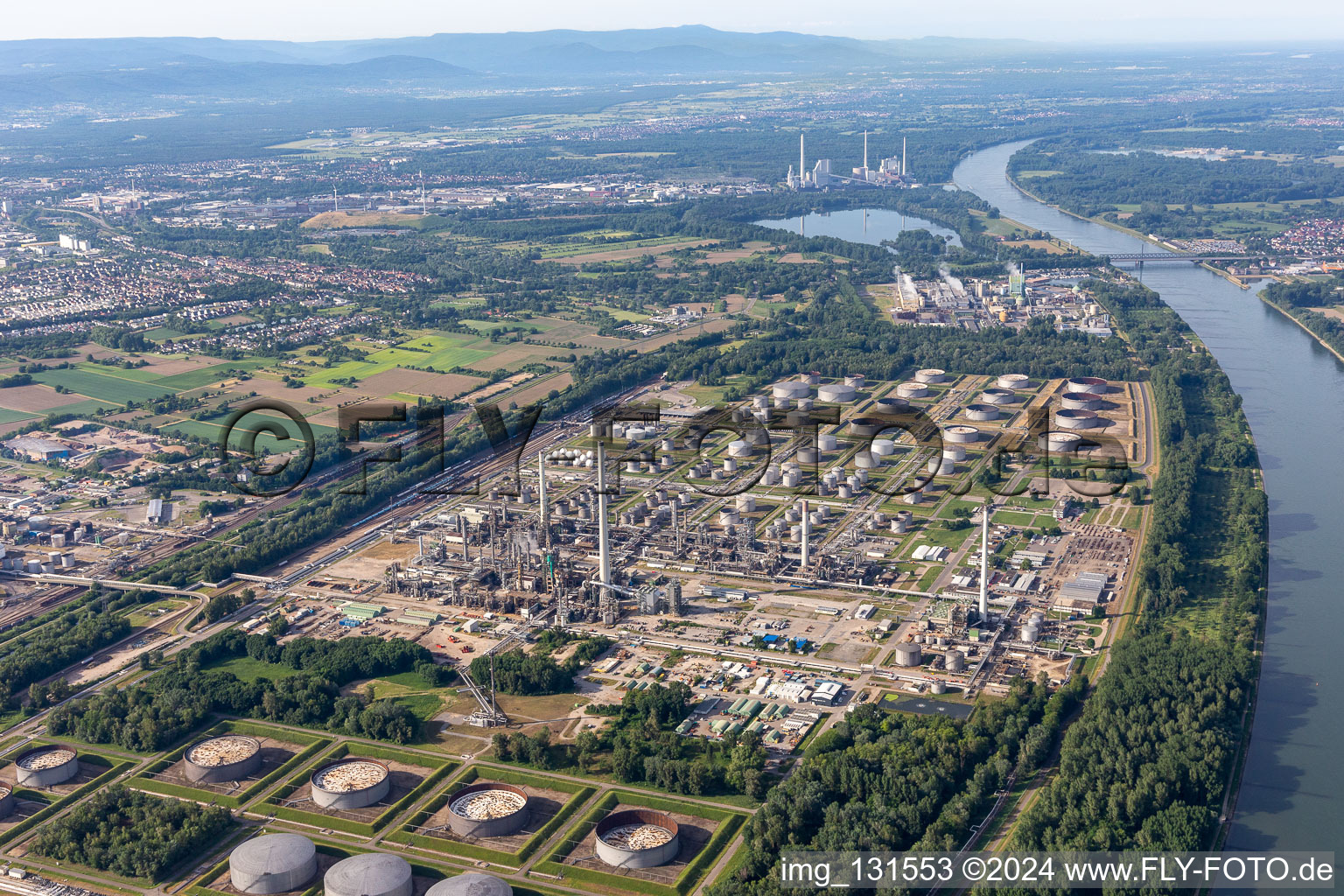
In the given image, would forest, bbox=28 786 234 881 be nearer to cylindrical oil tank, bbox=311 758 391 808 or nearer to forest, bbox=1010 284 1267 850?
cylindrical oil tank, bbox=311 758 391 808

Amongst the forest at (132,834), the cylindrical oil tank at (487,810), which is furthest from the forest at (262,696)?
the cylindrical oil tank at (487,810)

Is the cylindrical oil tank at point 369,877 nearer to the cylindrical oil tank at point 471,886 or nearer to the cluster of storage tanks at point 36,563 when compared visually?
the cylindrical oil tank at point 471,886

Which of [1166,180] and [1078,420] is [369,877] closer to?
[1078,420]

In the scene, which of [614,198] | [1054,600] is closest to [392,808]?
[1054,600]

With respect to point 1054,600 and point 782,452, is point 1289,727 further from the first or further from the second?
point 782,452

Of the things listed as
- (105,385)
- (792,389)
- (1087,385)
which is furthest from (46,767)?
(1087,385)

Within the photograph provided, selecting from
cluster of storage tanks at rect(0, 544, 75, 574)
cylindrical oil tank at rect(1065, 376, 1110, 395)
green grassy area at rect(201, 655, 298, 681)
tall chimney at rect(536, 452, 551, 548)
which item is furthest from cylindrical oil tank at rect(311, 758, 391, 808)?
cylindrical oil tank at rect(1065, 376, 1110, 395)

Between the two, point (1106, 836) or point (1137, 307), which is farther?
point (1137, 307)
